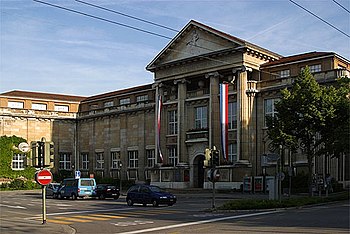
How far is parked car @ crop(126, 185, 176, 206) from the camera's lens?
3572 cm

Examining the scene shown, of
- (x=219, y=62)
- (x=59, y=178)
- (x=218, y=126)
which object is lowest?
(x=59, y=178)

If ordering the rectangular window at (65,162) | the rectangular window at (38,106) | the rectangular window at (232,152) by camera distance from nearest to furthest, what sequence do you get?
the rectangular window at (232,152)
the rectangular window at (65,162)
the rectangular window at (38,106)

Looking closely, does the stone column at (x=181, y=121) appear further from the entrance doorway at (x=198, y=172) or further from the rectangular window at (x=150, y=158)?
the rectangular window at (x=150, y=158)

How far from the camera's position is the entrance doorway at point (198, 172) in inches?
2410

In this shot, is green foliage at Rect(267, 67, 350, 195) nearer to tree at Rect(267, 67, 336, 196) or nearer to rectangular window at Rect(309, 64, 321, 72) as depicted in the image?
tree at Rect(267, 67, 336, 196)

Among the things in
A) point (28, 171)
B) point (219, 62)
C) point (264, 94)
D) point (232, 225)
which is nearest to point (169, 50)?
point (219, 62)

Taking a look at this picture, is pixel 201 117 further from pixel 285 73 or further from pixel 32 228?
pixel 32 228

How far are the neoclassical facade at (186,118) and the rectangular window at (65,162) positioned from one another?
14 cm

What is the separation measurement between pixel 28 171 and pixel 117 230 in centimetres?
5726

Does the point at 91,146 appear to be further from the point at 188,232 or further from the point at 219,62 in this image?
the point at 188,232

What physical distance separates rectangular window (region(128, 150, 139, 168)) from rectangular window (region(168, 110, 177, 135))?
7.61 m

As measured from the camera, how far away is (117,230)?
2086 cm

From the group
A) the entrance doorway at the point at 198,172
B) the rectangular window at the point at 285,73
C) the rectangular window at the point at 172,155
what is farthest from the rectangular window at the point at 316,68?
the rectangular window at the point at 172,155

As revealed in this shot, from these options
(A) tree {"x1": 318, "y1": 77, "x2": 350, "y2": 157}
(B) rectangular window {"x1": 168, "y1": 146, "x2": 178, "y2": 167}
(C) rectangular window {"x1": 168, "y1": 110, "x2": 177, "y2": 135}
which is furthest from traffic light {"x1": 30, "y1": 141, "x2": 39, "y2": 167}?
(C) rectangular window {"x1": 168, "y1": 110, "x2": 177, "y2": 135}
